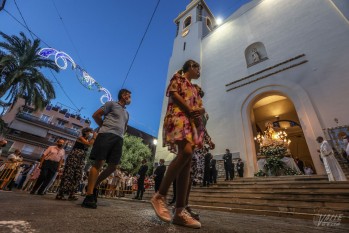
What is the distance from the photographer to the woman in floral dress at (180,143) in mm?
1621

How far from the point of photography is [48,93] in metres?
13.2

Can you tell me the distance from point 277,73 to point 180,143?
37.7ft

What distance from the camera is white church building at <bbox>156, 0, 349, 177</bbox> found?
28.5 feet

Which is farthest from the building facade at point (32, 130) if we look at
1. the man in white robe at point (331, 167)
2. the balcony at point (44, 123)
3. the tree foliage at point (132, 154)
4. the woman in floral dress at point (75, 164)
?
the man in white robe at point (331, 167)

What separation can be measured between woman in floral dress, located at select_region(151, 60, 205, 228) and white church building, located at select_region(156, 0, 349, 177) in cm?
847

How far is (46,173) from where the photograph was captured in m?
4.73

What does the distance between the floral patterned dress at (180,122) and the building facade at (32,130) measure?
87.8ft

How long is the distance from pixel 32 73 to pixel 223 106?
13.6 metres

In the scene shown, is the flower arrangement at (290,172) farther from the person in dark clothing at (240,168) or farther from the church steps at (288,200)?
the church steps at (288,200)

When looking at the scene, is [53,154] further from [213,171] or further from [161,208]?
[213,171]

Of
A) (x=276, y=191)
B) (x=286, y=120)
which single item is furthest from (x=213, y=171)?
(x=286, y=120)

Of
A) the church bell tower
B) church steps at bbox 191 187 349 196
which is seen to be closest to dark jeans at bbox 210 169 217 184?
church steps at bbox 191 187 349 196

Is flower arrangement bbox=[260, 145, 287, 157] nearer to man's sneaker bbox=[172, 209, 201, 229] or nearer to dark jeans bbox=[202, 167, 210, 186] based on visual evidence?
dark jeans bbox=[202, 167, 210, 186]

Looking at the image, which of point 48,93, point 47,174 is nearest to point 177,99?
point 47,174
